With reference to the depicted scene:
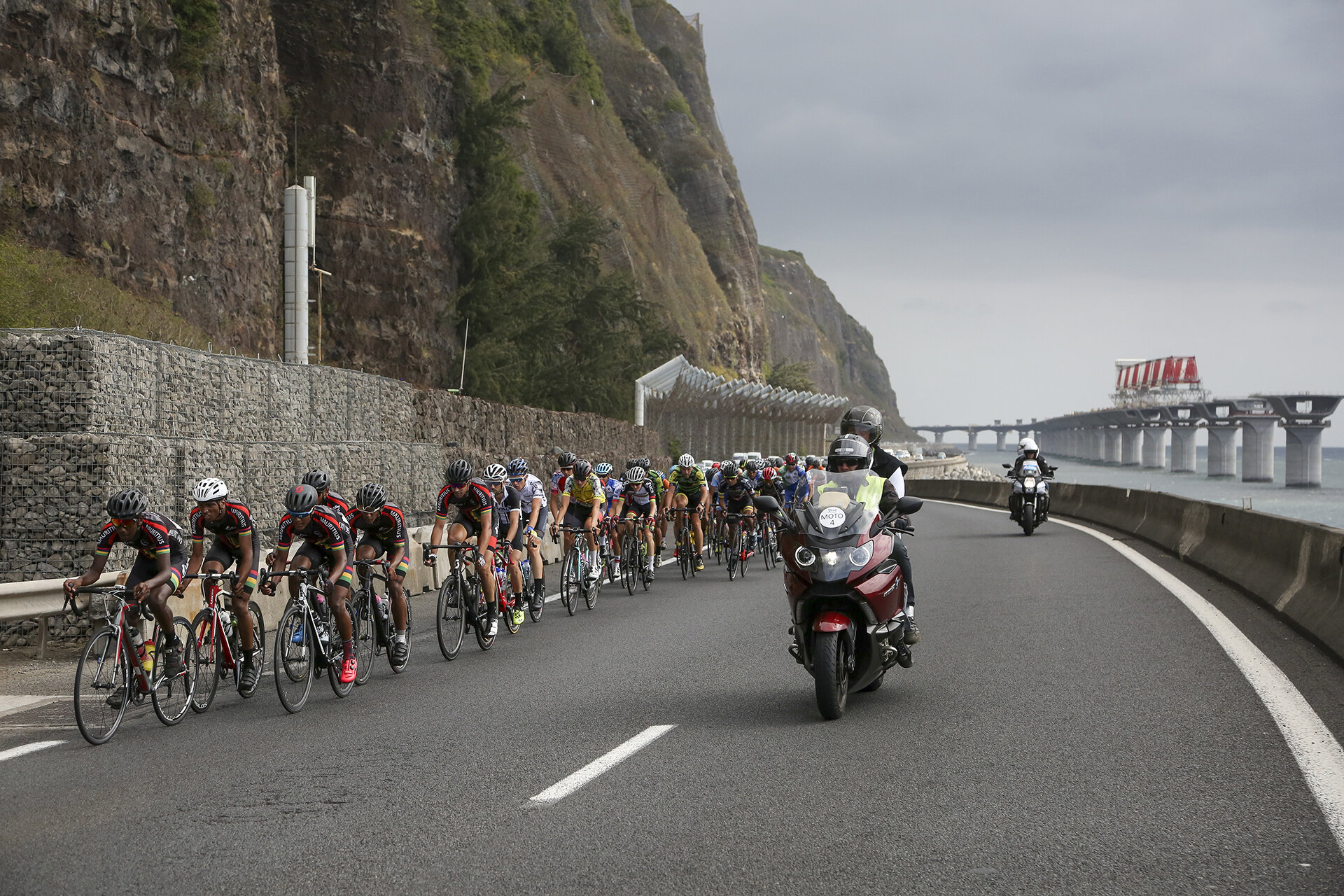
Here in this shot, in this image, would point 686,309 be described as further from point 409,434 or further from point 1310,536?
point 1310,536

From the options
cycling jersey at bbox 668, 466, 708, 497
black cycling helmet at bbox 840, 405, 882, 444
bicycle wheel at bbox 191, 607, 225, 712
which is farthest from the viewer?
cycling jersey at bbox 668, 466, 708, 497

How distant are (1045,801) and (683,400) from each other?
5596 cm

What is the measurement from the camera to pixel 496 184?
188 ft

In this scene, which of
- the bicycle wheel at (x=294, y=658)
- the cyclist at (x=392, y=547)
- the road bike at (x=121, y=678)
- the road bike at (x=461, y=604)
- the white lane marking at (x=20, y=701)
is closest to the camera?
the road bike at (x=121, y=678)

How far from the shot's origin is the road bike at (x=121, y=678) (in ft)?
26.1

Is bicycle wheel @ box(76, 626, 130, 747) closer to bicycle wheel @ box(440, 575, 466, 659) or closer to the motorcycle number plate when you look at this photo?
bicycle wheel @ box(440, 575, 466, 659)

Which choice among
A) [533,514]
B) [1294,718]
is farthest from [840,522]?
[533,514]

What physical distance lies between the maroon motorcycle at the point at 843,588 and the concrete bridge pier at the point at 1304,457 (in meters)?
167

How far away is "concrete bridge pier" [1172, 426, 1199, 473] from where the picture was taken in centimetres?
19025

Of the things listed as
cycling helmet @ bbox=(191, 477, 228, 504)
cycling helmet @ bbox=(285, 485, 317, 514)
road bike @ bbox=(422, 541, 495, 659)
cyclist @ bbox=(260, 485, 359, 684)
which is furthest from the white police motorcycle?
cycling helmet @ bbox=(191, 477, 228, 504)

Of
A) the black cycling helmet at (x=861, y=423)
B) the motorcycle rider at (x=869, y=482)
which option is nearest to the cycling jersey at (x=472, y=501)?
the black cycling helmet at (x=861, y=423)

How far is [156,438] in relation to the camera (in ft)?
45.8

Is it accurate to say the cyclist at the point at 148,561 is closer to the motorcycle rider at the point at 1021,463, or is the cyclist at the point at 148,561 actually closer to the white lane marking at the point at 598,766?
the white lane marking at the point at 598,766

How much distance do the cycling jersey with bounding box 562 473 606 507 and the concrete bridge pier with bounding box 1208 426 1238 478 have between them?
17904 centimetres
